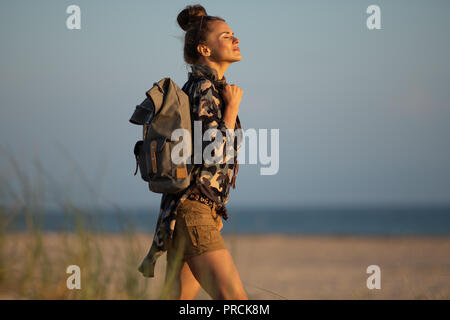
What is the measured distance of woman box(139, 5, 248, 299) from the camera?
97.1 inches

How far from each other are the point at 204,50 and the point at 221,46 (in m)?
0.11

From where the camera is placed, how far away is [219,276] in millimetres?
2424

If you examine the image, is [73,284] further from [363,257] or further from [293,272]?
[363,257]

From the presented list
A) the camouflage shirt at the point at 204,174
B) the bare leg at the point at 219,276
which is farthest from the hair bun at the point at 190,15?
the bare leg at the point at 219,276

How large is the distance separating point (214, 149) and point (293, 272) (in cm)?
1077

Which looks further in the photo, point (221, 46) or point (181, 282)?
point (221, 46)

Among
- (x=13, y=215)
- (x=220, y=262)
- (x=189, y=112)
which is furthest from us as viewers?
(x=13, y=215)

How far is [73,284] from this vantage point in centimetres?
289

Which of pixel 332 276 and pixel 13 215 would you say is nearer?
pixel 13 215

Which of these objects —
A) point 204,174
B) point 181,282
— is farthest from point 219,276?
point 204,174

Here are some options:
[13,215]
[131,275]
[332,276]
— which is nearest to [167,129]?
[131,275]

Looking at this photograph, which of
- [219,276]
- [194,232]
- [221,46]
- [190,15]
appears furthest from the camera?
[190,15]

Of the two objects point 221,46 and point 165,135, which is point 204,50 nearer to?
point 221,46

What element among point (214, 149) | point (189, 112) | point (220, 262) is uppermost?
point (189, 112)
